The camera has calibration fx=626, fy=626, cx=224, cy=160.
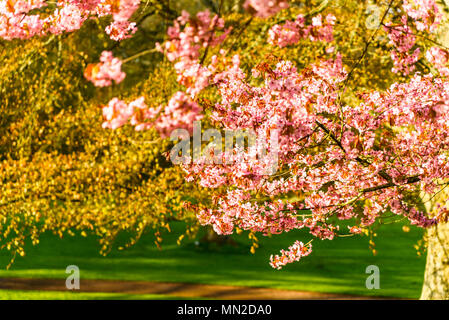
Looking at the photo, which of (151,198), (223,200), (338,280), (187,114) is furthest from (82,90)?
(187,114)

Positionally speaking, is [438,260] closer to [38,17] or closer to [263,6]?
[38,17]

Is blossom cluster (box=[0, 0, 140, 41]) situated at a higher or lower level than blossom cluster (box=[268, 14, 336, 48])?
higher

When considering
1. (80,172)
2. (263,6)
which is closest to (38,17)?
(263,6)

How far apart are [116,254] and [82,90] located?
9.85 metres

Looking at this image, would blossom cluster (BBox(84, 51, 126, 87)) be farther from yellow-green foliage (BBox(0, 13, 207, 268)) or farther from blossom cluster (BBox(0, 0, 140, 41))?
yellow-green foliage (BBox(0, 13, 207, 268))

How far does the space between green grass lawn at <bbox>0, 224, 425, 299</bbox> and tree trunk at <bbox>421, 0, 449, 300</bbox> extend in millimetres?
4804

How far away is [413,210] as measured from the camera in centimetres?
838

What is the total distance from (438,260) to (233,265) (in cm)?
1063

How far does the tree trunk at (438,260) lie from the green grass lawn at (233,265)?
480cm

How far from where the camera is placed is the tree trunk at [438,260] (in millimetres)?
11570

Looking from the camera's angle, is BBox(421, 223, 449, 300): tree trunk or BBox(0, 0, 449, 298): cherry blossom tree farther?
BBox(421, 223, 449, 300): tree trunk

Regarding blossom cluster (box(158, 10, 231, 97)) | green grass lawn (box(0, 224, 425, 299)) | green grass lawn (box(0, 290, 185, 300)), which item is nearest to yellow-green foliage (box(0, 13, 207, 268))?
green grass lawn (box(0, 290, 185, 300))

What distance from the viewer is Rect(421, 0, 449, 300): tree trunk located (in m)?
11.6

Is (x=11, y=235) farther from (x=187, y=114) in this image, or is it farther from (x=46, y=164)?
(x=187, y=114)
